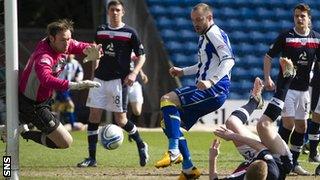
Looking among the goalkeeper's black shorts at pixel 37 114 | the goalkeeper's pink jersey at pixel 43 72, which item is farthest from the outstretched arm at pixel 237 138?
the goalkeeper's black shorts at pixel 37 114

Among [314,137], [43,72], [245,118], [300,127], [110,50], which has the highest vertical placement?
[110,50]

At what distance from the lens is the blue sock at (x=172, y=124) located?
30.9 ft

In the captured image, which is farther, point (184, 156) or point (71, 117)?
point (71, 117)

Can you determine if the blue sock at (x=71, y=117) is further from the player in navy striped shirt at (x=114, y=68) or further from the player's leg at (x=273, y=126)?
the player's leg at (x=273, y=126)

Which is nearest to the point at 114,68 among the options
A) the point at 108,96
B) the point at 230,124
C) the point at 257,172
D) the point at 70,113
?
the point at 108,96

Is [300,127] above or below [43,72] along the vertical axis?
below

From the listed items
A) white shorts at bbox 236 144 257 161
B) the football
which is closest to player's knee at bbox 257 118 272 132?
white shorts at bbox 236 144 257 161

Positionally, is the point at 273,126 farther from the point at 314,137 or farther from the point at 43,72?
the point at 314,137

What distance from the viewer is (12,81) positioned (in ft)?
30.0

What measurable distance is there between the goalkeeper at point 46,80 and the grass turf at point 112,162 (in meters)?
0.47

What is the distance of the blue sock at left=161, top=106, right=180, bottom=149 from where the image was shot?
30.9 ft

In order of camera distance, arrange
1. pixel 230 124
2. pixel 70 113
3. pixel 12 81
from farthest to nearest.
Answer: pixel 70 113
pixel 230 124
pixel 12 81

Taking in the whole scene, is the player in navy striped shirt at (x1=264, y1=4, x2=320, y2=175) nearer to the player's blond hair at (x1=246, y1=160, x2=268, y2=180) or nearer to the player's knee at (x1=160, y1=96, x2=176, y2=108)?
the player's knee at (x1=160, y1=96, x2=176, y2=108)

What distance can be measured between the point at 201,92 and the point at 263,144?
44.1 inches
